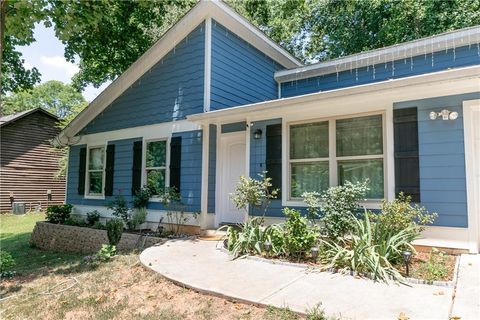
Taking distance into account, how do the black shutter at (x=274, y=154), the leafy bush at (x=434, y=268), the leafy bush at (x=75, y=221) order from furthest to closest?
1. the leafy bush at (x=75, y=221)
2. the black shutter at (x=274, y=154)
3. the leafy bush at (x=434, y=268)

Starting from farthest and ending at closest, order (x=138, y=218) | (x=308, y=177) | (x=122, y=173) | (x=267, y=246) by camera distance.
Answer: (x=122, y=173)
(x=138, y=218)
(x=308, y=177)
(x=267, y=246)

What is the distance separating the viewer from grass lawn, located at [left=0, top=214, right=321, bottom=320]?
3.28 metres

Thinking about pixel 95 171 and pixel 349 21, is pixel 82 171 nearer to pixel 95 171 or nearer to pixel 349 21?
pixel 95 171

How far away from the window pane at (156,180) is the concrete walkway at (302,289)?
3.57 meters

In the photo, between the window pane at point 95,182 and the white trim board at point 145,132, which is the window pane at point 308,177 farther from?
the window pane at point 95,182

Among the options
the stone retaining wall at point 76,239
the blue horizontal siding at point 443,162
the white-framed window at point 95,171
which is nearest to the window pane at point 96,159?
the white-framed window at point 95,171

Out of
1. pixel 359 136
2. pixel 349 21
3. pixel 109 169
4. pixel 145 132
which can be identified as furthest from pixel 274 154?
pixel 349 21

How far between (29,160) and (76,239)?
10304mm

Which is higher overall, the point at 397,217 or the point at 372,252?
the point at 397,217

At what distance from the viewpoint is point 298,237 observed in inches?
190

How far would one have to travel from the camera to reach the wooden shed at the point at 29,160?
15.6 metres

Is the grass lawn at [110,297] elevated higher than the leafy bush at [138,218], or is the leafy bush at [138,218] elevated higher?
the leafy bush at [138,218]

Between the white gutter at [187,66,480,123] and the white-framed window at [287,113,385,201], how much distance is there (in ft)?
2.28

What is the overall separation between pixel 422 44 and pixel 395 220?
5253mm
